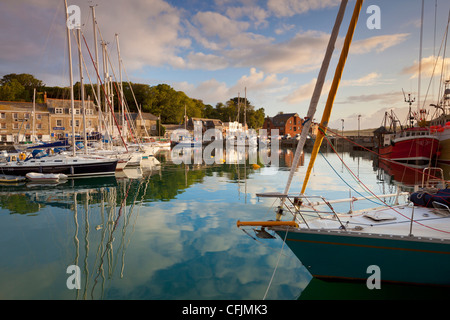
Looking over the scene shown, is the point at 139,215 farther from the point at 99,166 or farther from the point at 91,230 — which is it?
the point at 99,166

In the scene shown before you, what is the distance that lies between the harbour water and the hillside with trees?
70.1 m

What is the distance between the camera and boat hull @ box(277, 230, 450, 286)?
6.70 metres

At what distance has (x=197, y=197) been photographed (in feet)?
62.4

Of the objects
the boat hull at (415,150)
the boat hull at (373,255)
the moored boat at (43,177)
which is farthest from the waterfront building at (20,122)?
the boat hull at (373,255)

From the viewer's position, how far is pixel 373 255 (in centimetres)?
702

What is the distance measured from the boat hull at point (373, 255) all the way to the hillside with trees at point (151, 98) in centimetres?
8114

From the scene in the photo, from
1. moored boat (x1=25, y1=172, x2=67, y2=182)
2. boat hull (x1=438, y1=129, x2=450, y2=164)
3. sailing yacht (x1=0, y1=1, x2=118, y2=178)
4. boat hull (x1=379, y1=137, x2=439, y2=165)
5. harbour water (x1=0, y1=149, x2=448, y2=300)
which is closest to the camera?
harbour water (x1=0, y1=149, x2=448, y2=300)

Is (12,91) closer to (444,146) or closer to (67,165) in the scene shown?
(67,165)

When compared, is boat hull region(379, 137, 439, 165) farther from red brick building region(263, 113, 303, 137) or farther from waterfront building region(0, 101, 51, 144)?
waterfront building region(0, 101, 51, 144)

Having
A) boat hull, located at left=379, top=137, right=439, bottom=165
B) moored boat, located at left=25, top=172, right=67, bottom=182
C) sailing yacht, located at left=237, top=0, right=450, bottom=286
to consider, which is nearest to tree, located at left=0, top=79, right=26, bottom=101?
moored boat, located at left=25, top=172, right=67, bottom=182

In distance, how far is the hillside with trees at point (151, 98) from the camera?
8831 centimetres

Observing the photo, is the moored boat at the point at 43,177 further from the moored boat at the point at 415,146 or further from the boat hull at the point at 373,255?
the moored boat at the point at 415,146

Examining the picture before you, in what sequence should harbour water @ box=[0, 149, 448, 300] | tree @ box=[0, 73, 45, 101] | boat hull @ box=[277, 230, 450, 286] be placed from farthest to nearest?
tree @ box=[0, 73, 45, 101] < harbour water @ box=[0, 149, 448, 300] < boat hull @ box=[277, 230, 450, 286]
